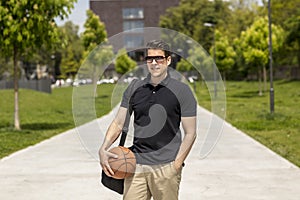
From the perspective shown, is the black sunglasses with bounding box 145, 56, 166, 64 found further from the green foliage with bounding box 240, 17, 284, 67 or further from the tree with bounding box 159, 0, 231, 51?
the tree with bounding box 159, 0, 231, 51

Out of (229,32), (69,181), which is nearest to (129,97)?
(69,181)

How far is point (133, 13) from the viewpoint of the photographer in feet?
396

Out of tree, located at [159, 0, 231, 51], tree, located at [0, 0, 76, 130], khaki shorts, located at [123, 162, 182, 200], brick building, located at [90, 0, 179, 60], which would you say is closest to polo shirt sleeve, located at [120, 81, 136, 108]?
khaki shorts, located at [123, 162, 182, 200]

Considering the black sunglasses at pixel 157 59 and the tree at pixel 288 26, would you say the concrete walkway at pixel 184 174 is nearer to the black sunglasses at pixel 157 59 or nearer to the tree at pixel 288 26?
the black sunglasses at pixel 157 59

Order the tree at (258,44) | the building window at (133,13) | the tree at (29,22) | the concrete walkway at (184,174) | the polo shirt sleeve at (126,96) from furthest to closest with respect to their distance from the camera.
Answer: the building window at (133,13) < the tree at (258,44) < the tree at (29,22) < the concrete walkway at (184,174) < the polo shirt sleeve at (126,96)

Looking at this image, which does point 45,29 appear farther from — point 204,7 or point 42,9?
point 204,7

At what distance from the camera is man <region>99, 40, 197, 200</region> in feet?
16.1

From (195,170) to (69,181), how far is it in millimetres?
2338

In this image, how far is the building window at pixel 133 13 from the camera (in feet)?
372

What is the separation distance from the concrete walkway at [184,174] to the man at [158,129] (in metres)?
1.35

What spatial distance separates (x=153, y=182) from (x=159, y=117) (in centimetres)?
53

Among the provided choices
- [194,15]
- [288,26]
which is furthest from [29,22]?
[194,15]

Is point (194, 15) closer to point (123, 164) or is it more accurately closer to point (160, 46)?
point (160, 46)

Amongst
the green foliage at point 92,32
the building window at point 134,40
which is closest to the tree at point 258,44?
the green foliage at point 92,32
